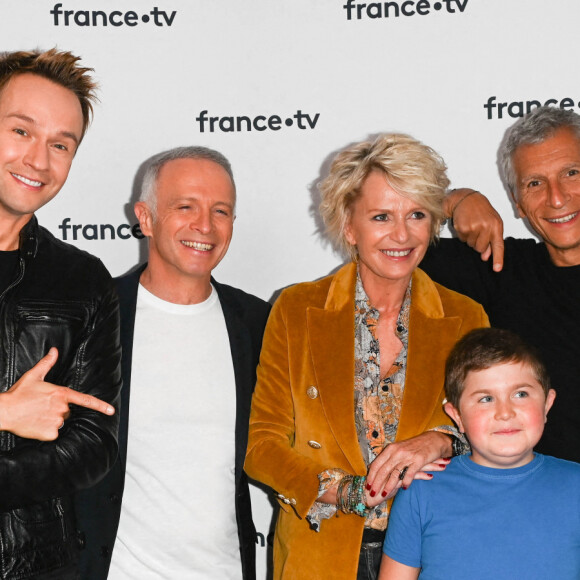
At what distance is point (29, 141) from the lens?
2355 millimetres

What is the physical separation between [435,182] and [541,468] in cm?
103

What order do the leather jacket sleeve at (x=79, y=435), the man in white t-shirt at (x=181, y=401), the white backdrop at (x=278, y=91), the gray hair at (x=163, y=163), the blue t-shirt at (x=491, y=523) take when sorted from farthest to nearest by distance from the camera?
the white backdrop at (x=278, y=91), the gray hair at (x=163, y=163), the man in white t-shirt at (x=181, y=401), the blue t-shirt at (x=491, y=523), the leather jacket sleeve at (x=79, y=435)

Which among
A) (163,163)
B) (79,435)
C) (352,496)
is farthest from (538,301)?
(79,435)

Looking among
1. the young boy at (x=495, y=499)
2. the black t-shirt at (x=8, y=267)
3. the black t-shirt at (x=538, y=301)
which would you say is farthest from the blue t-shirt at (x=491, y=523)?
the black t-shirt at (x=8, y=267)

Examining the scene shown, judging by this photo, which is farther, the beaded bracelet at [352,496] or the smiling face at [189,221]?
the smiling face at [189,221]

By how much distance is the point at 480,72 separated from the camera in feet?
11.5

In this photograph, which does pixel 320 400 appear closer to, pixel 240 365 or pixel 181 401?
pixel 240 365

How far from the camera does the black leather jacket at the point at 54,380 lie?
6.96 ft

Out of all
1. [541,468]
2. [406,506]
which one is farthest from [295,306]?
[541,468]

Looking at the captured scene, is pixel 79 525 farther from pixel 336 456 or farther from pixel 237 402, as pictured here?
pixel 336 456

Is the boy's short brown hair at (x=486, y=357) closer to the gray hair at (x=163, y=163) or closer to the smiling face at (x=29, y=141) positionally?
the gray hair at (x=163, y=163)

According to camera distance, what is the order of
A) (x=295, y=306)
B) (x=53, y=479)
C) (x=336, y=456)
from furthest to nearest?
(x=295, y=306) → (x=336, y=456) → (x=53, y=479)

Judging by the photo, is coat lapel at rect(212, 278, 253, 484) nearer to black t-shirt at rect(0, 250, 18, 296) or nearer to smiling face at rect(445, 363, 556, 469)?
smiling face at rect(445, 363, 556, 469)

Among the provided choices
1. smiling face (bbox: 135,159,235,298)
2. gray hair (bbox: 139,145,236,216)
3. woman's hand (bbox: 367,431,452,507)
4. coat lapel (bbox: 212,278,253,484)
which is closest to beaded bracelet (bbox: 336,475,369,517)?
woman's hand (bbox: 367,431,452,507)
